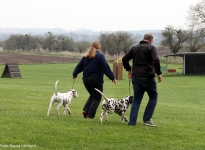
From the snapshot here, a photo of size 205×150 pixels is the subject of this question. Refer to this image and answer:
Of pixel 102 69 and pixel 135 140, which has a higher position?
pixel 102 69

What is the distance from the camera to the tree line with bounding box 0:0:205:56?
8553cm

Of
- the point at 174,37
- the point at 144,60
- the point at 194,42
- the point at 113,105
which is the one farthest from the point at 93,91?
the point at 174,37

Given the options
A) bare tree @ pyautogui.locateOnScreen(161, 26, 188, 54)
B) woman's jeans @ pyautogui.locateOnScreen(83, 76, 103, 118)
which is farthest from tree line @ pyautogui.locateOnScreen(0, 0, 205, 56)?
woman's jeans @ pyautogui.locateOnScreen(83, 76, 103, 118)

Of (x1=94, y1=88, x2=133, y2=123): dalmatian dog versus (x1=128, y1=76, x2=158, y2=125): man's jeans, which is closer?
(x1=128, y1=76, x2=158, y2=125): man's jeans

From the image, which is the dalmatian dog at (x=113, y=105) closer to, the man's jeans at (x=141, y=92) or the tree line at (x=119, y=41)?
the man's jeans at (x=141, y=92)

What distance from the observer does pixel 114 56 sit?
372 feet

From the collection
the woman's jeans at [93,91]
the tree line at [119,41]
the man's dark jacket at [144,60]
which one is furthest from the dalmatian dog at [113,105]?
the tree line at [119,41]

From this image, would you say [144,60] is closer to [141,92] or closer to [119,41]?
[141,92]

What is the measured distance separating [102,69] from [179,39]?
89547 millimetres

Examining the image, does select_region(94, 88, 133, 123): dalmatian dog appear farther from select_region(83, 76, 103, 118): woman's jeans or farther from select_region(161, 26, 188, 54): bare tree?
select_region(161, 26, 188, 54): bare tree

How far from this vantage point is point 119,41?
111 meters

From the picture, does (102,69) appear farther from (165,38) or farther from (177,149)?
(165,38)

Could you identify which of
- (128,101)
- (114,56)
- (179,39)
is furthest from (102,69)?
(114,56)

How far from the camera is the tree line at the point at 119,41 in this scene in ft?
281
